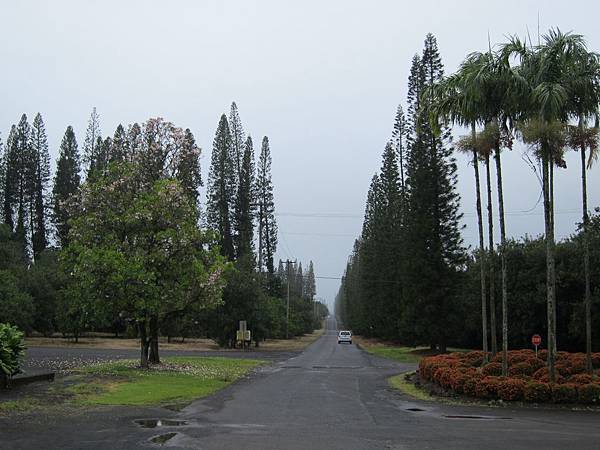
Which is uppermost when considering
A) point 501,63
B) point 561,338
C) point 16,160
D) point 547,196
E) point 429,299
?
point 16,160

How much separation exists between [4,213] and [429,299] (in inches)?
1828

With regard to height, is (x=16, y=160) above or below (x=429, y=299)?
above

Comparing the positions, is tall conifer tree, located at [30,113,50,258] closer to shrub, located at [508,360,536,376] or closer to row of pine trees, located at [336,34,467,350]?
row of pine trees, located at [336,34,467,350]

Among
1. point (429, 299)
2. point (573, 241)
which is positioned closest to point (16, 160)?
point (429, 299)

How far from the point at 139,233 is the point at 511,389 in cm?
1425

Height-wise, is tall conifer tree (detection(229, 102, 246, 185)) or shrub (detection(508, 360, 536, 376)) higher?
tall conifer tree (detection(229, 102, 246, 185))

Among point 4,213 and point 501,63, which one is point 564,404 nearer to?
point 501,63

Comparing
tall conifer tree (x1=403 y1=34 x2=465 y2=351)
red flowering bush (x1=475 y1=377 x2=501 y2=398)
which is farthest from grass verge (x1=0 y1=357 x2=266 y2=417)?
tall conifer tree (x1=403 y1=34 x2=465 y2=351)

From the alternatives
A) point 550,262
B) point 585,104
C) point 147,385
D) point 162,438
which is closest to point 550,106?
point 585,104

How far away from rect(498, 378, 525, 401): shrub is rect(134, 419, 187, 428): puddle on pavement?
7.79 meters

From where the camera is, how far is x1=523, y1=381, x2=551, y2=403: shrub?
14273 mm

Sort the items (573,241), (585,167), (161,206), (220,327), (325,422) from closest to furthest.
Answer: (325,422) → (585,167) → (161,206) → (573,241) → (220,327)

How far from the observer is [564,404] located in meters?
14.2

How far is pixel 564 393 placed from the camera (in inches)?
559
